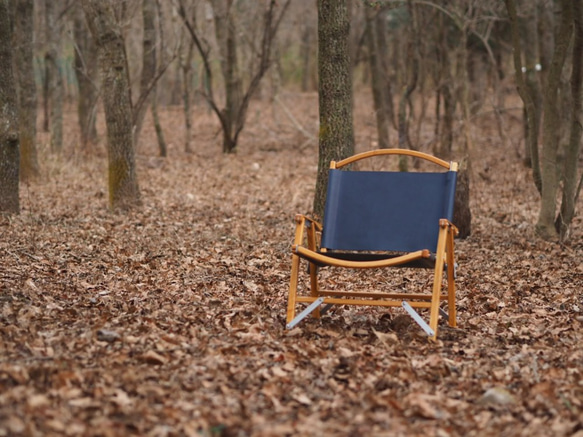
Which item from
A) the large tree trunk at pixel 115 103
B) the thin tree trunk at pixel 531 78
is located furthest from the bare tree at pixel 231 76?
the large tree trunk at pixel 115 103

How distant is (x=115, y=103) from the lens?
10117 mm

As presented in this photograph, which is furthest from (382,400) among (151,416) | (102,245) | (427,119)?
(427,119)

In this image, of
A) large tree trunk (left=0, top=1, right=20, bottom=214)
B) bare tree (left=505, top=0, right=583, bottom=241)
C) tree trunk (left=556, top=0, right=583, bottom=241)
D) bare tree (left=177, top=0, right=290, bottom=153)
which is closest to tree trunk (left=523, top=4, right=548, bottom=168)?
bare tree (left=505, top=0, right=583, bottom=241)

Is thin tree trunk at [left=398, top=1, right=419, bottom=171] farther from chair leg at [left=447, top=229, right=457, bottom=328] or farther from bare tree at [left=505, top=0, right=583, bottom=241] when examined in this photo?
chair leg at [left=447, top=229, right=457, bottom=328]

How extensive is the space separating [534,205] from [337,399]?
829 centimetres

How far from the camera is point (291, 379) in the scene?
3947 mm

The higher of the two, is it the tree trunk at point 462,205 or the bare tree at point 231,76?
the bare tree at point 231,76

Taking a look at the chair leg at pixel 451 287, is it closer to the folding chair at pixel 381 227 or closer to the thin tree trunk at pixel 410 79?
the folding chair at pixel 381 227

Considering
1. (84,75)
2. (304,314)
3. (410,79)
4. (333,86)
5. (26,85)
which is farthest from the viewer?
(84,75)

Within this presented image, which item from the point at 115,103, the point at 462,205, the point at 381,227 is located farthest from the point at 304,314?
the point at 115,103

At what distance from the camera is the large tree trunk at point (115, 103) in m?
9.84

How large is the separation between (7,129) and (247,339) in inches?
224

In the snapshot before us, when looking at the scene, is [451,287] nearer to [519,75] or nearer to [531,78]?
[519,75]

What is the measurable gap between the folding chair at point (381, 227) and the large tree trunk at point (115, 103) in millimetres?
5473
